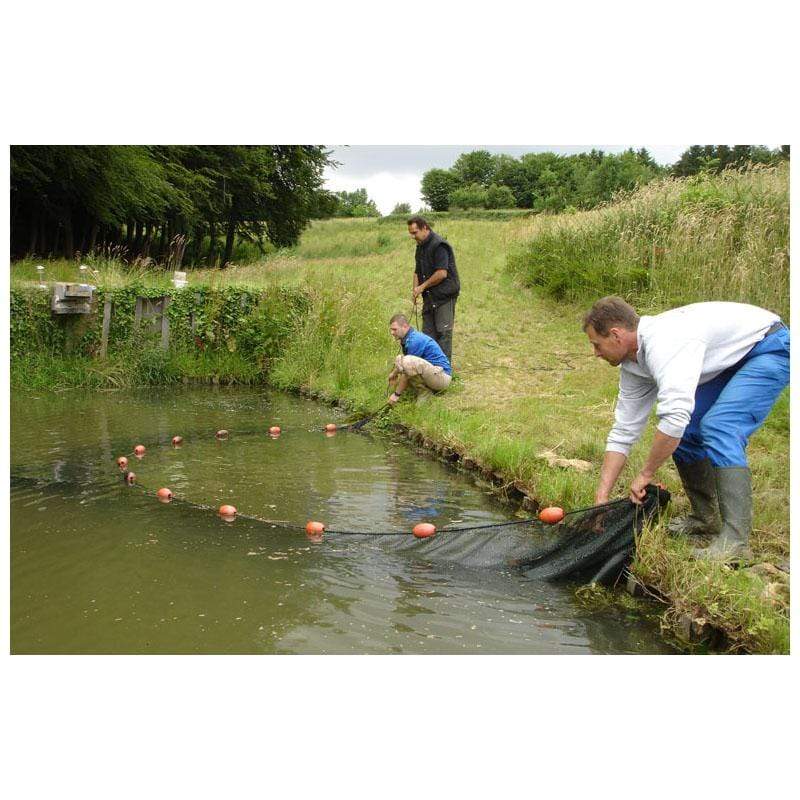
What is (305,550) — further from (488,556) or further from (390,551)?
(488,556)

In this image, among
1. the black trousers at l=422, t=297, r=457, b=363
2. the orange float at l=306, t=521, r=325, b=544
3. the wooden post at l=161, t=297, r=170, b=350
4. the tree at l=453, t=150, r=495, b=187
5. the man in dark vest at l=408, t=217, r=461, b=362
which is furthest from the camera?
the tree at l=453, t=150, r=495, b=187

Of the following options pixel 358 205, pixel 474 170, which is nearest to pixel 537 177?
pixel 474 170

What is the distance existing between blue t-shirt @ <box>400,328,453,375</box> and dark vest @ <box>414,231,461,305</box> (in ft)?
2.61

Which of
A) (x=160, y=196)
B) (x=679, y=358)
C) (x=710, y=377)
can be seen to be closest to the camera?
(x=679, y=358)

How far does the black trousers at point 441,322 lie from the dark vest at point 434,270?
0.09 m

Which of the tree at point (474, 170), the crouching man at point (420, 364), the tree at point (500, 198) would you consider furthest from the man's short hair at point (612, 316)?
the tree at point (474, 170)

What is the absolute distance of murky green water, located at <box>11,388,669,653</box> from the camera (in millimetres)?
3891

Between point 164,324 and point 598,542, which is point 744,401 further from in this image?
point 164,324

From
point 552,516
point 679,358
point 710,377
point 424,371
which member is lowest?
point 552,516

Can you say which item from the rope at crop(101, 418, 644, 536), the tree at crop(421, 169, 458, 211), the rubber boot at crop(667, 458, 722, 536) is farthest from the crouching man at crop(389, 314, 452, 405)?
the tree at crop(421, 169, 458, 211)

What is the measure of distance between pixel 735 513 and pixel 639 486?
52cm

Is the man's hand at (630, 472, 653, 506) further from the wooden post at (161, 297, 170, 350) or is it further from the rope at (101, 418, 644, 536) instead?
the wooden post at (161, 297, 170, 350)

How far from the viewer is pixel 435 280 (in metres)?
9.42

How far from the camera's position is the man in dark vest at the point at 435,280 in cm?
937
